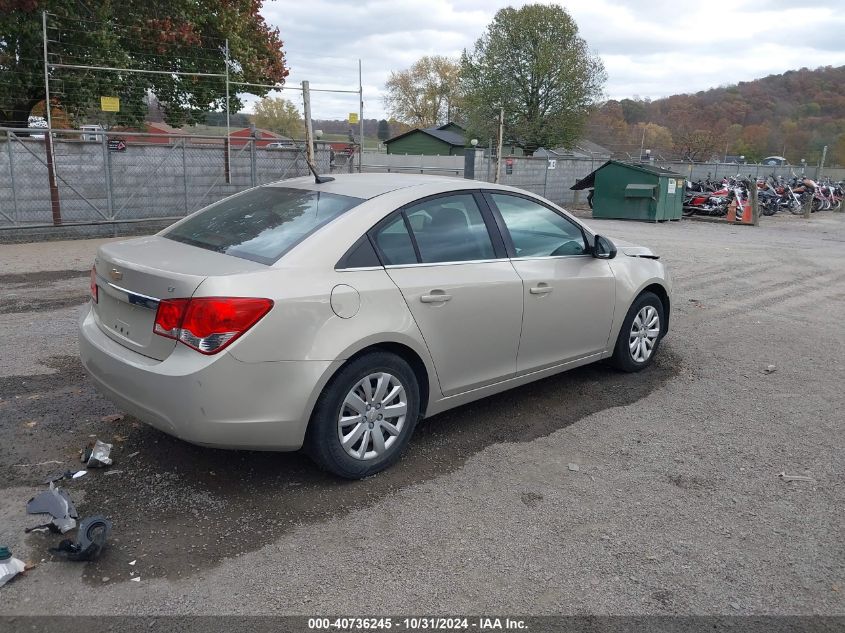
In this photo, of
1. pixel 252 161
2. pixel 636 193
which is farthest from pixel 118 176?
pixel 636 193

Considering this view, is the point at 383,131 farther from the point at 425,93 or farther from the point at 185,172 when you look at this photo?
the point at 185,172

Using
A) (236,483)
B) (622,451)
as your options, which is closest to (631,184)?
(622,451)

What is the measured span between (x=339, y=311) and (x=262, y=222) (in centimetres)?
88

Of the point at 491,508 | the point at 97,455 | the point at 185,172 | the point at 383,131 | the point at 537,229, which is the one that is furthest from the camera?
the point at 383,131

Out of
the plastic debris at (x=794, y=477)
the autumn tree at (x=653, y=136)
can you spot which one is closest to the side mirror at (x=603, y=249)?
the plastic debris at (x=794, y=477)

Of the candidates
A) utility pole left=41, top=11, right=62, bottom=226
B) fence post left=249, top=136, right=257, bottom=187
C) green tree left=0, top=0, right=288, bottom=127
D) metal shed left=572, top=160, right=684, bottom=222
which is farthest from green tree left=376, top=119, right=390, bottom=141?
utility pole left=41, top=11, right=62, bottom=226

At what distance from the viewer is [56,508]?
3.19 meters

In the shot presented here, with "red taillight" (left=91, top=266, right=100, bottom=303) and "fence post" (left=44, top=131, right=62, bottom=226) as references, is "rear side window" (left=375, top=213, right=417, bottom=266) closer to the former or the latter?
"red taillight" (left=91, top=266, right=100, bottom=303)

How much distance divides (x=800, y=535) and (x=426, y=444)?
6.64 feet

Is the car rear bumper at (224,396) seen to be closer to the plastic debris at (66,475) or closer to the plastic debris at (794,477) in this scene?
the plastic debris at (66,475)

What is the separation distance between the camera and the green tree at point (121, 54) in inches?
516

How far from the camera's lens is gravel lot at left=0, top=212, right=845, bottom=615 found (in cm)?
278

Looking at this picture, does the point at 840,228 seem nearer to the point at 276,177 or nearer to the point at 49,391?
the point at 276,177

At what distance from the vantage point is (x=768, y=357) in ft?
20.4
